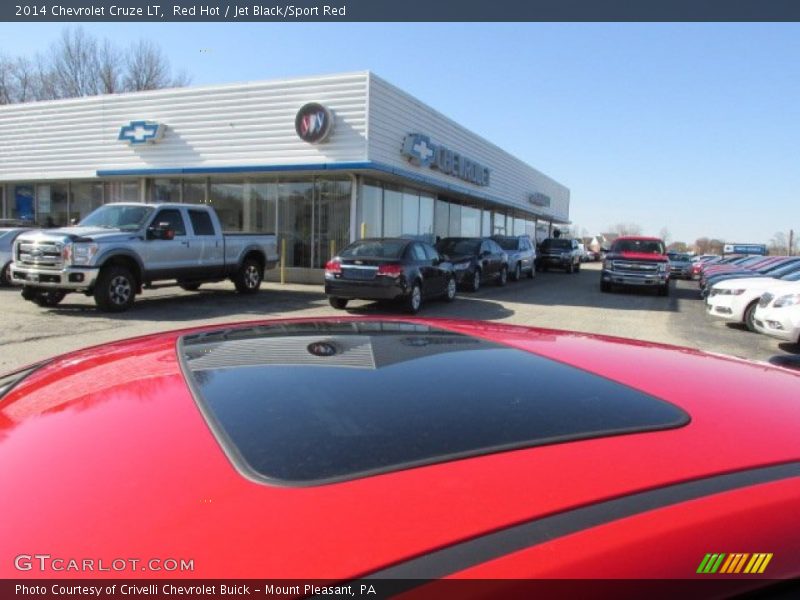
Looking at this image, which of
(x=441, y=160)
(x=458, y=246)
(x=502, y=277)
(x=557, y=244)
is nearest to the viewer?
(x=458, y=246)

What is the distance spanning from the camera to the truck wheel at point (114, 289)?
1106 centimetres

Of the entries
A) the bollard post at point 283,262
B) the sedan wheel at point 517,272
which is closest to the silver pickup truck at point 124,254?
the bollard post at point 283,262

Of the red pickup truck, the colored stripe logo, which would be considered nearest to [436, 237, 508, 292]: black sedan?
the red pickup truck

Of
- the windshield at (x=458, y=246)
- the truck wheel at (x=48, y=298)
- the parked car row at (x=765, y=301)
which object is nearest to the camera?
the parked car row at (x=765, y=301)

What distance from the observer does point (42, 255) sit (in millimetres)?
10875

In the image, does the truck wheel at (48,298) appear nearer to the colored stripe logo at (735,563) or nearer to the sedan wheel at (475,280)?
the sedan wheel at (475,280)

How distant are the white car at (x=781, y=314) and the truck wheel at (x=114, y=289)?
37.7 feet

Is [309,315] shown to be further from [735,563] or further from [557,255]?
[557,255]

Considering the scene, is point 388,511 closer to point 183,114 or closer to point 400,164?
point 400,164

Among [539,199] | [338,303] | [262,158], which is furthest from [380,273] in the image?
[539,199]

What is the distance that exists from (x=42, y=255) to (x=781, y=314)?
12795 millimetres

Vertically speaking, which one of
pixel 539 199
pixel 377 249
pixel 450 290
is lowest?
pixel 450 290

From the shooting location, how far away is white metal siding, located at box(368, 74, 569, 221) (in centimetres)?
1784

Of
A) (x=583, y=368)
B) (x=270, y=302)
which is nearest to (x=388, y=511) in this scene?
(x=583, y=368)
